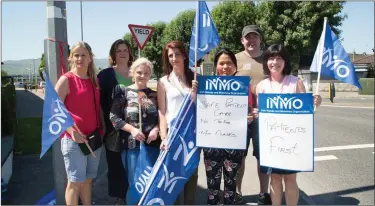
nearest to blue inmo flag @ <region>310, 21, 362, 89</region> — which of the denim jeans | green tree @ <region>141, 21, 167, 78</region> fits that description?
the denim jeans

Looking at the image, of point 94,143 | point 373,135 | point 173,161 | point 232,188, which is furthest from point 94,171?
point 373,135

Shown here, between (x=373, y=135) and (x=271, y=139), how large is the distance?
7.05m

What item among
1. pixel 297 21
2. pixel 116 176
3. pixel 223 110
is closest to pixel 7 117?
pixel 116 176

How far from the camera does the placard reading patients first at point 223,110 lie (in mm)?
3334

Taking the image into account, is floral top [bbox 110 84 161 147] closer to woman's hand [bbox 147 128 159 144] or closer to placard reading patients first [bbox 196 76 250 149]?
Answer: woman's hand [bbox 147 128 159 144]

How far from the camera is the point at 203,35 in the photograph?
11.2 feet

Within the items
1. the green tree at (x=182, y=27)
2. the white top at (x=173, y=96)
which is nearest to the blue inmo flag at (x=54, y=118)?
the white top at (x=173, y=96)

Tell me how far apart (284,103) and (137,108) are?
4.86ft

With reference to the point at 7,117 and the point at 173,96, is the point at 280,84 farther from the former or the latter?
the point at 7,117

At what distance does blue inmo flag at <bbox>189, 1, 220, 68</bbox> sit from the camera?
3371mm

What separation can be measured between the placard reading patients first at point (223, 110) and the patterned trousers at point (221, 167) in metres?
0.20

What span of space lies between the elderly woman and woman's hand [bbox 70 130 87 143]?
36 cm

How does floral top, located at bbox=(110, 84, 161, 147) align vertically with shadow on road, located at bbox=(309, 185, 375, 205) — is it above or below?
above

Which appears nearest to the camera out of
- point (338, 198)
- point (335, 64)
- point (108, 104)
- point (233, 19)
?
point (335, 64)
